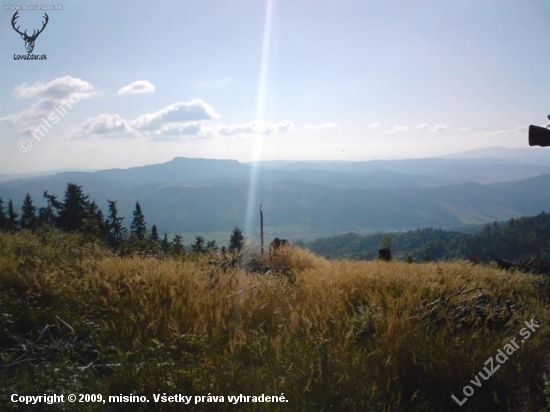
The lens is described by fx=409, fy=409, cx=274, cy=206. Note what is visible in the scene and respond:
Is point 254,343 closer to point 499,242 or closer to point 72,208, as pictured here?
point 72,208

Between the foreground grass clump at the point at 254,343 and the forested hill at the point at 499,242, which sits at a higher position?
the foreground grass clump at the point at 254,343

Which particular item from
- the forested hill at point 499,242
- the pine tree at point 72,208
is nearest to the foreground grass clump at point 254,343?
the pine tree at point 72,208

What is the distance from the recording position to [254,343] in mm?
3930

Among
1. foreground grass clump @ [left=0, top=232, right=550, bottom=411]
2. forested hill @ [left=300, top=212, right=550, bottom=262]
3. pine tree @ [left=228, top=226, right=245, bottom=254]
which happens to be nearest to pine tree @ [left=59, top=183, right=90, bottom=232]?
pine tree @ [left=228, top=226, right=245, bottom=254]

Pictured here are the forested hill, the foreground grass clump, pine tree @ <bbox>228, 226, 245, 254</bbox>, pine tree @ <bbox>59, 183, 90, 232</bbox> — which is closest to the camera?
the foreground grass clump

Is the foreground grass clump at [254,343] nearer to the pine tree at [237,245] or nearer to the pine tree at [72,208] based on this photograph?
the pine tree at [237,245]

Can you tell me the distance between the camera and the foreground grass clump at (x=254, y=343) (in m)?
3.24

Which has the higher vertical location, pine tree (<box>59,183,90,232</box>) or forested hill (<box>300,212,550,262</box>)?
pine tree (<box>59,183,90,232</box>)

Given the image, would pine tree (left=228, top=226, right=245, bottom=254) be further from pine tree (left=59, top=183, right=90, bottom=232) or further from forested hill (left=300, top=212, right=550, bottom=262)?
forested hill (left=300, top=212, right=550, bottom=262)

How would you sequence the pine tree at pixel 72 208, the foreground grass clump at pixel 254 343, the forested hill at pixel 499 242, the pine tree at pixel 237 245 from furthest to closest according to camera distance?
the forested hill at pixel 499 242 < the pine tree at pixel 72 208 < the pine tree at pixel 237 245 < the foreground grass clump at pixel 254 343

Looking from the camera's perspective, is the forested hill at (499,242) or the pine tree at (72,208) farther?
the forested hill at (499,242)

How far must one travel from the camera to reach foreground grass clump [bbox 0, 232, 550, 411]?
3242 mm

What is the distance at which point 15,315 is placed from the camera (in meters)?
4.40

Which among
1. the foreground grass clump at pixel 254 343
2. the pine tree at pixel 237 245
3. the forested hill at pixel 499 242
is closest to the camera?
the foreground grass clump at pixel 254 343
